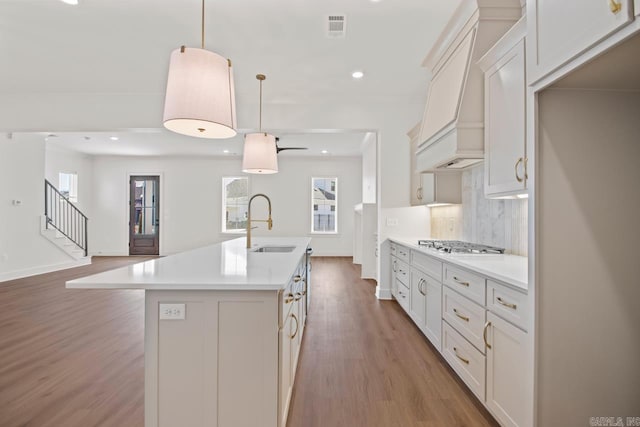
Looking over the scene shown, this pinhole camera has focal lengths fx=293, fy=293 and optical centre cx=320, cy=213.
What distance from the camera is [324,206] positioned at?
8742 millimetres

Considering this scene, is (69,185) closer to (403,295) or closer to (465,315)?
(403,295)

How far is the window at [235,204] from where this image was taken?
8.77m

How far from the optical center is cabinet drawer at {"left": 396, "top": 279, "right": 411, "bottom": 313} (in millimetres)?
3514

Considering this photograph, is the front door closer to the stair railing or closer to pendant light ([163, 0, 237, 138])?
the stair railing

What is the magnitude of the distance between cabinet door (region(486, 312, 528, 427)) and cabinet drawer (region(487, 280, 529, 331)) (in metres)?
0.04

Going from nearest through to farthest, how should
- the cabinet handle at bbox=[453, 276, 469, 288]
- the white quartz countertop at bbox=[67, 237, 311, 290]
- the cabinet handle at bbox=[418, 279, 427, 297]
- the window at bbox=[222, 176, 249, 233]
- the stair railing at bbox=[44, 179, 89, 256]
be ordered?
1. the white quartz countertop at bbox=[67, 237, 311, 290]
2. the cabinet handle at bbox=[453, 276, 469, 288]
3. the cabinet handle at bbox=[418, 279, 427, 297]
4. the stair railing at bbox=[44, 179, 89, 256]
5. the window at bbox=[222, 176, 249, 233]

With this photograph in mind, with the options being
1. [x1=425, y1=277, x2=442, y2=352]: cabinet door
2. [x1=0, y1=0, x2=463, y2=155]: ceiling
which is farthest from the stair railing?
[x1=425, y1=277, x2=442, y2=352]: cabinet door

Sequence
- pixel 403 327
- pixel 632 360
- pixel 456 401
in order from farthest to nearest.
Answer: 1. pixel 403 327
2. pixel 456 401
3. pixel 632 360

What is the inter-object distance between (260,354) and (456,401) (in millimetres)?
1442

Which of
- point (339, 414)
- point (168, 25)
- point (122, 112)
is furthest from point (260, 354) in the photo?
point (122, 112)

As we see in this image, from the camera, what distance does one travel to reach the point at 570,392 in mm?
1331

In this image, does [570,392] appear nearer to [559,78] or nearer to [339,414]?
[339,414]

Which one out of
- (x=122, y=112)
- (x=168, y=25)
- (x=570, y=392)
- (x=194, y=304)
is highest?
(x=168, y=25)

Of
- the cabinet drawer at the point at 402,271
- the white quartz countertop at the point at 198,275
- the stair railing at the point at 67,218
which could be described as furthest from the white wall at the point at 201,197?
the white quartz countertop at the point at 198,275
